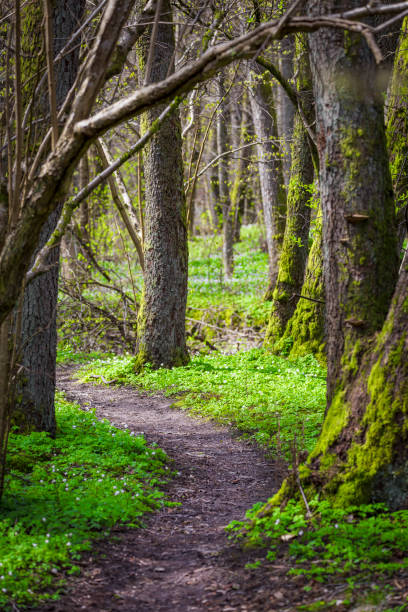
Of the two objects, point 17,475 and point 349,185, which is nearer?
point 349,185

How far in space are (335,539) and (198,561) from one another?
1015 millimetres

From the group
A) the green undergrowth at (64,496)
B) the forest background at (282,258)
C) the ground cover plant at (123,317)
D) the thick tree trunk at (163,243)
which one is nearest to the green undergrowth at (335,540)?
the forest background at (282,258)

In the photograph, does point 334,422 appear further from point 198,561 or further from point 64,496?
point 64,496

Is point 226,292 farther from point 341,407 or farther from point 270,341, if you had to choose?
point 341,407

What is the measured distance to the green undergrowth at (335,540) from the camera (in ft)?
11.3

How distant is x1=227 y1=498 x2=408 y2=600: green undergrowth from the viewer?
345cm

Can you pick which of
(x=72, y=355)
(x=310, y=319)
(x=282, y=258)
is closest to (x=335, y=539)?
(x=310, y=319)

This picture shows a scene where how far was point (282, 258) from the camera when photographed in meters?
12.0

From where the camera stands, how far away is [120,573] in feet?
13.1

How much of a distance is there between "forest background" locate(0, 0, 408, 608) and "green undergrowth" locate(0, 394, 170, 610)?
0.60 ft

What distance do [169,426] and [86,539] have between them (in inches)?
144

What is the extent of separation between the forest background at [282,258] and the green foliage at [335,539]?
11 cm

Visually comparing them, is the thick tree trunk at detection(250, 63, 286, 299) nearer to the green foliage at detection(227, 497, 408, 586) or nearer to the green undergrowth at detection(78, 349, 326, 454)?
the green undergrowth at detection(78, 349, 326, 454)

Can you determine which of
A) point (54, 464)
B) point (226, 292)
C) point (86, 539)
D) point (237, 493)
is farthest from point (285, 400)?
point (226, 292)
